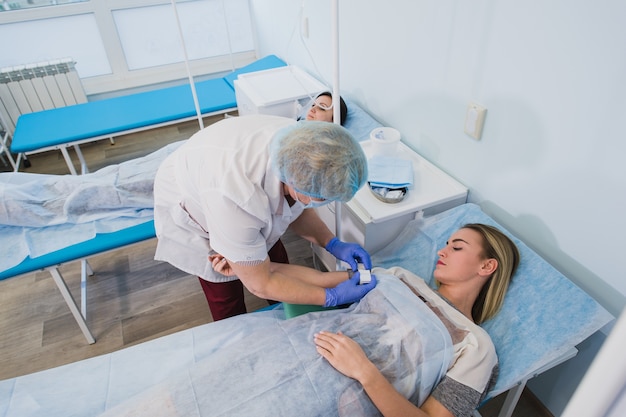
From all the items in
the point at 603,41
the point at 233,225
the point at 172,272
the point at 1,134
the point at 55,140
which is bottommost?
the point at 172,272

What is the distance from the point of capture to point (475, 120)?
1.47m

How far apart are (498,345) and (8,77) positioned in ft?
13.0

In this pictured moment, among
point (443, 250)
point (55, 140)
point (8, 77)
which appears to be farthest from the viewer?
point (8, 77)

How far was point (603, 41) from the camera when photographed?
1.03m

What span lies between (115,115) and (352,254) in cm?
223

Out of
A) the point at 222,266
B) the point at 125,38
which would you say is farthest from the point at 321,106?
the point at 125,38

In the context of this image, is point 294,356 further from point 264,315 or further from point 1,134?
point 1,134

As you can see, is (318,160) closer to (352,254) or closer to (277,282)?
(277,282)

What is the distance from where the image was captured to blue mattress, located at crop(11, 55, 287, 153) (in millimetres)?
2617

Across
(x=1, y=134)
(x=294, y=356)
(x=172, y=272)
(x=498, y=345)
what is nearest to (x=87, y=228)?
(x=172, y=272)

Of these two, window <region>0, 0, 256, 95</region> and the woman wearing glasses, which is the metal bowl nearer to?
the woman wearing glasses

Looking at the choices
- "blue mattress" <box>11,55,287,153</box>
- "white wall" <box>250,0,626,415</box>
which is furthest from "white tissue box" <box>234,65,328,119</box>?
"white wall" <box>250,0,626,415</box>

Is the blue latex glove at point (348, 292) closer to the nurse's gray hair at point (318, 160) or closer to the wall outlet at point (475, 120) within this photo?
the nurse's gray hair at point (318, 160)

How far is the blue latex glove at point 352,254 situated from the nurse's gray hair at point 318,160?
0.44 metres
